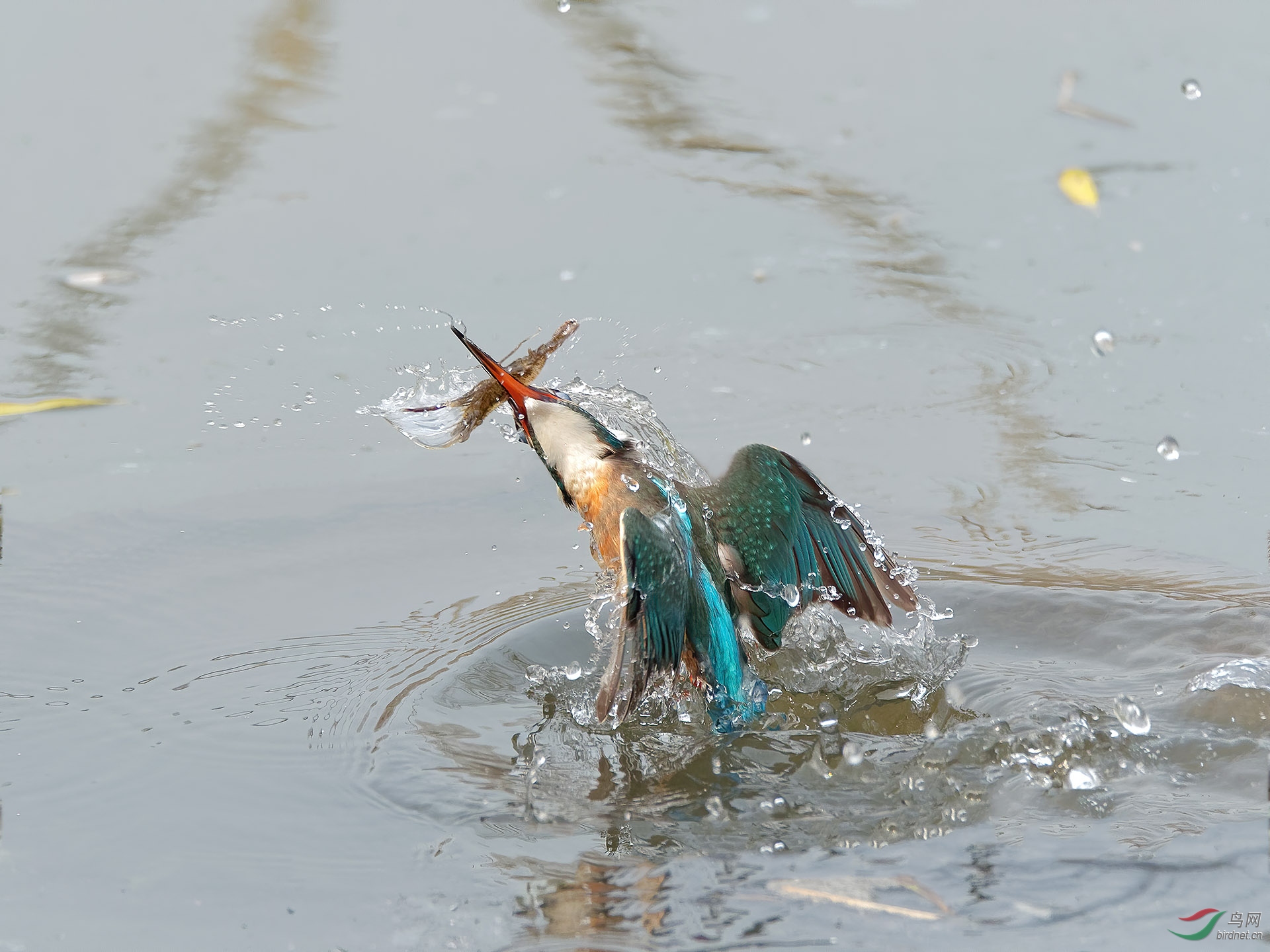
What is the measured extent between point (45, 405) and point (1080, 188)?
406 centimetres

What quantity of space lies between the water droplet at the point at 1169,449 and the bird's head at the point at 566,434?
1.89 metres

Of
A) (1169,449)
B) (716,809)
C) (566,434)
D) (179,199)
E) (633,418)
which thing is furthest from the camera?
(179,199)

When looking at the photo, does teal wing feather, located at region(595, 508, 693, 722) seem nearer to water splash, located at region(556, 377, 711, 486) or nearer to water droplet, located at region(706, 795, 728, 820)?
water droplet, located at region(706, 795, 728, 820)

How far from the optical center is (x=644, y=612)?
2.96m

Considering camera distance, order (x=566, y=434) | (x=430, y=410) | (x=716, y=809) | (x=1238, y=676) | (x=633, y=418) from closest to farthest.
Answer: (x=716, y=809) < (x=1238, y=676) < (x=566, y=434) < (x=430, y=410) < (x=633, y=418)

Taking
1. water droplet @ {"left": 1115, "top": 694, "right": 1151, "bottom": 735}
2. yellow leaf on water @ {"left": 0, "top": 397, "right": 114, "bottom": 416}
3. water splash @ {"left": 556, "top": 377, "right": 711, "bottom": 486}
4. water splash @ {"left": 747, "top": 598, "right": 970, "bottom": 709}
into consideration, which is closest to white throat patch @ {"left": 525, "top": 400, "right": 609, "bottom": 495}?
water splash @ {"left": 556, "top": 377, "right": 711, "bottom": 486}

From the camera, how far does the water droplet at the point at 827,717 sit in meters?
3.32

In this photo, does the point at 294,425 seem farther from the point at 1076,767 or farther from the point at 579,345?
the point at 1076,767

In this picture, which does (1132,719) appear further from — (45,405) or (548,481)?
(45,405)

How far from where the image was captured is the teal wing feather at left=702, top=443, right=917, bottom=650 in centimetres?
355

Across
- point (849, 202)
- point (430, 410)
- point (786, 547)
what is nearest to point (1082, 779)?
point (786, 547)

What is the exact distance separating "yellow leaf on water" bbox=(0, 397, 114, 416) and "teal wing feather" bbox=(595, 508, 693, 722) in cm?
225

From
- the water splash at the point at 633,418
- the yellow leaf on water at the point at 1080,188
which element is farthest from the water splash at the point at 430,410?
the yellow leaf on water at the point at 1080,188

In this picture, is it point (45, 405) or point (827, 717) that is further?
point (45, 405)
